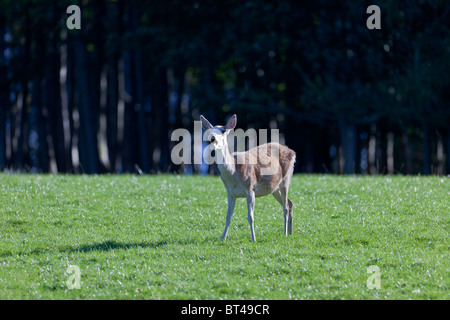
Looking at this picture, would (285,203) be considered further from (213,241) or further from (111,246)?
(111,246)

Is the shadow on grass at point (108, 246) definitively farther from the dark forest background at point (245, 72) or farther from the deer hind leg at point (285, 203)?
the dark forest background at point (245, 72)

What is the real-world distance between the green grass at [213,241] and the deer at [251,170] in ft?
2.28

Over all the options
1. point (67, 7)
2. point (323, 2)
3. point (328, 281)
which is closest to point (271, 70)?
point (323, 2)

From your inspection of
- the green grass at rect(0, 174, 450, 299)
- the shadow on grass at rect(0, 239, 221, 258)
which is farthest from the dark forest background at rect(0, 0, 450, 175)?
the shadow on grass at rect(0, 239, 221, 258)

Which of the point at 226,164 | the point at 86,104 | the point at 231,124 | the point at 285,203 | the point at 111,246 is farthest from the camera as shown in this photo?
the point at 86,104

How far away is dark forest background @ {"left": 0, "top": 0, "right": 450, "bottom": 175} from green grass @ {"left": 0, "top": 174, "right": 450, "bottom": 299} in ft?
34.5

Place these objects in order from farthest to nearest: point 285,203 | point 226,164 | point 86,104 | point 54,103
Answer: point 54,103
point 86,104
point 285,203
point 226,164

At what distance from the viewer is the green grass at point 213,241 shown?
37.6 feet

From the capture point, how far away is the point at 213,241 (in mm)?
14102

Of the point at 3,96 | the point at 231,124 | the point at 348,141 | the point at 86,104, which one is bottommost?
the point at 348,141

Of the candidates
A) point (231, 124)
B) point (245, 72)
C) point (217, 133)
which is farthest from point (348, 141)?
point (217, 133)

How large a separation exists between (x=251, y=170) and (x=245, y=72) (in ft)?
72.3

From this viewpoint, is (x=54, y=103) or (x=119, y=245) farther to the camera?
(x=54, y=103)
